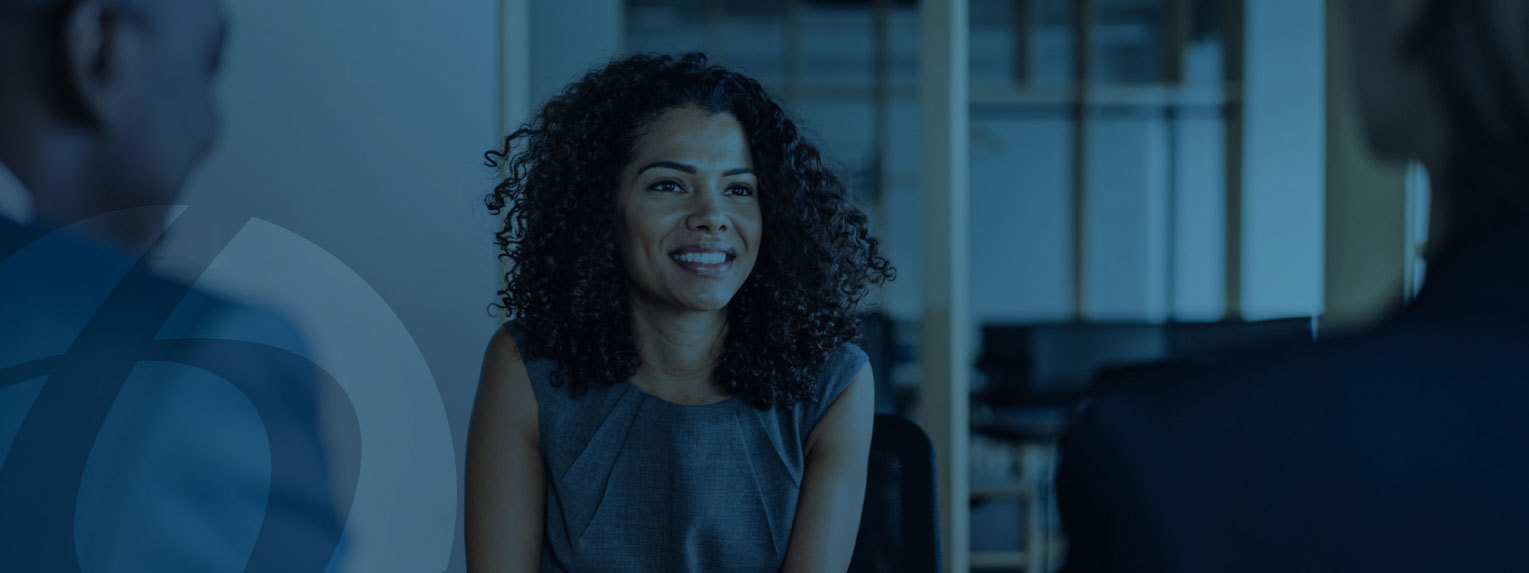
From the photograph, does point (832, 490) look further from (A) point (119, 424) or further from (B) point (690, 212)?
(A) point (119, 424)

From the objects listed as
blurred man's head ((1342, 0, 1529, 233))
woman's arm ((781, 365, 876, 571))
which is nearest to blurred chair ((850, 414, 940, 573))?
woman's arm ((781, 365, 876, 571))

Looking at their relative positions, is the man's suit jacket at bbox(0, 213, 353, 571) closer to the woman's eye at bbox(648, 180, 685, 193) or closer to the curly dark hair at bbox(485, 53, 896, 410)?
the curly dark hair at bbox(485, 53, 896, 410)

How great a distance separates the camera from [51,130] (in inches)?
42.9

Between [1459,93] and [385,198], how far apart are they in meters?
1.49

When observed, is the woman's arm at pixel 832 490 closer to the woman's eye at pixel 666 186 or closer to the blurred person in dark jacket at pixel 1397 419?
the woman's eye at pixel 666 186

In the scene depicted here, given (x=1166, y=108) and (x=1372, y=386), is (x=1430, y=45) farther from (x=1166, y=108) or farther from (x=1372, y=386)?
(x=1166, y=108)

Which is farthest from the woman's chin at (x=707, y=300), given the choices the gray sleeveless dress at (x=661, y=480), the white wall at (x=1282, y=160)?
the white wall at (x=1282, y=160)

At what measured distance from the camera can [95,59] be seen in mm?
1128

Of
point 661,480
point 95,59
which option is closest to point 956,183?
point 661,480

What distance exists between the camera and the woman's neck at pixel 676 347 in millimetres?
1345

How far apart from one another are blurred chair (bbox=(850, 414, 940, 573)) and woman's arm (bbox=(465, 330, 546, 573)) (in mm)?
449

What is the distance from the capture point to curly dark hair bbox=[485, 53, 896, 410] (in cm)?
132

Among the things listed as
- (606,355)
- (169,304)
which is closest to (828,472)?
(606,355)

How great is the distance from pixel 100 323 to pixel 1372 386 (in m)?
1.19
